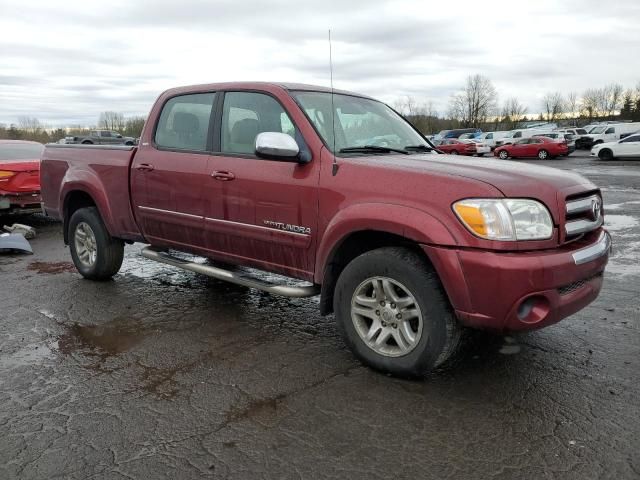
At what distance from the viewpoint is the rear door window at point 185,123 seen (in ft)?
15.6

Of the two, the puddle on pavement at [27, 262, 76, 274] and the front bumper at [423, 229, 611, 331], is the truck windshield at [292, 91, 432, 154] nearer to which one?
the front bumper at [423, 229, 611, 331]

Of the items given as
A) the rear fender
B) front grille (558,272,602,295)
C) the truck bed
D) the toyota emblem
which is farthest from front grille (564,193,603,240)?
the rear fender

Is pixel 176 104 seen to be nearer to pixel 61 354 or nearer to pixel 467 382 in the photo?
pixel 61 354

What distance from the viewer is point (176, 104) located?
16.9 feet

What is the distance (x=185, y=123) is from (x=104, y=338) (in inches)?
77.6

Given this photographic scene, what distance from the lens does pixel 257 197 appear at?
414cm

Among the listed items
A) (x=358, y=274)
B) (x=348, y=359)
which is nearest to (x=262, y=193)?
(x=358, y=274)

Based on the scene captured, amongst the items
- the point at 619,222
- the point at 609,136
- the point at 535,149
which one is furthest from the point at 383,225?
the point at 609,136

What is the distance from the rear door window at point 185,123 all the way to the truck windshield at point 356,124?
95cm

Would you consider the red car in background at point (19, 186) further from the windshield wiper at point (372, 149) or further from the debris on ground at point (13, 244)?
the windshield wiper at point (372, 149)

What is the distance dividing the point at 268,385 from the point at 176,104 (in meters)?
2.89

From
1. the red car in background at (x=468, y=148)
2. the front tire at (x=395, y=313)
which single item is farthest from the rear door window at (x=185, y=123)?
the red car in background at (x=468, y=148)

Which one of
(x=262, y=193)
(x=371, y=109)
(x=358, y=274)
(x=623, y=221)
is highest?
(x=371, y=109)

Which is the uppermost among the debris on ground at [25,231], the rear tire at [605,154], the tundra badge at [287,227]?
the tundra badge at [287,227]
